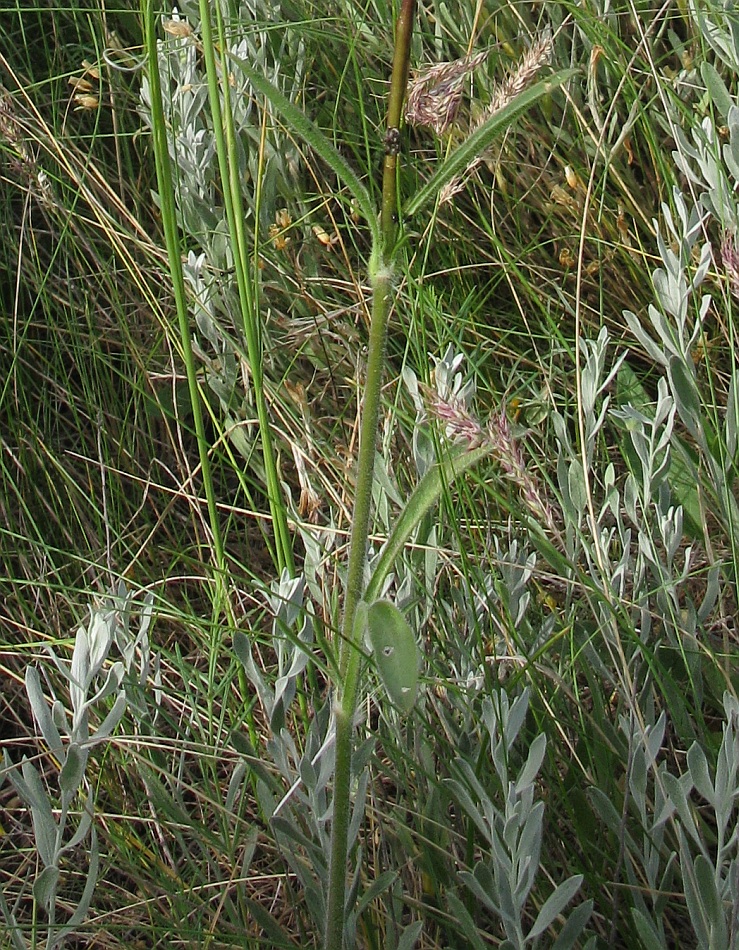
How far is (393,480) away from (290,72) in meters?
0.86

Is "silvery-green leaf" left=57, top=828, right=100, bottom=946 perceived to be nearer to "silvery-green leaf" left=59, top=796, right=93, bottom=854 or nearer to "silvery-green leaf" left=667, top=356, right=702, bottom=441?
"silvery-green leaf" left=59, top=796, right=93, bottom=854

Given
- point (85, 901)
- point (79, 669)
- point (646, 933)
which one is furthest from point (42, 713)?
point (646, 933)

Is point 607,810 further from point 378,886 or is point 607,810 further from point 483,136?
point 483,136

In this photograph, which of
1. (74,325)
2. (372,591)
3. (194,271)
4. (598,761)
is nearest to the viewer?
(372,591)

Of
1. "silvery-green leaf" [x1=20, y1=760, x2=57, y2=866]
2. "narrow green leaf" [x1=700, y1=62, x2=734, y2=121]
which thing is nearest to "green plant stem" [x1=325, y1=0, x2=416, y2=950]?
"silvery-green leaf" [x1=20, y1=760, x2=57, y2=866]

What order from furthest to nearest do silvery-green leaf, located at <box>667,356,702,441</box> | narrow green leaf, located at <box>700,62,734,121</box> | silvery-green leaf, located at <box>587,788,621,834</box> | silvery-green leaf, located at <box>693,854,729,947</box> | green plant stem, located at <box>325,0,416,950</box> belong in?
narrow green leaf, located at <box>700,62,734,121</box>, silvery-green leaf, located at <box>667,356,702,441</box>, silvery-green leaf, located at <box>587,788,621,834</box>, silvery-green leaf, located at <box>693,854,729,947</box>, green plant stem, located at <box>325,0,416,950</box>

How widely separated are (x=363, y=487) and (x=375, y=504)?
620 millimetres

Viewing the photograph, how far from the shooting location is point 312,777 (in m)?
0.96

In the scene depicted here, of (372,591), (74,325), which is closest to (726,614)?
(372,591)

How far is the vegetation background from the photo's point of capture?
3.26ft

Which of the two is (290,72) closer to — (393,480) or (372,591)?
(393,480)

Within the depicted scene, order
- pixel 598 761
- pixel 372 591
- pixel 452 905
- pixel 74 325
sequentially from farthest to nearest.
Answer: pixel 74 325, pixel 598 761, pixel 452 905, pixel 372 591

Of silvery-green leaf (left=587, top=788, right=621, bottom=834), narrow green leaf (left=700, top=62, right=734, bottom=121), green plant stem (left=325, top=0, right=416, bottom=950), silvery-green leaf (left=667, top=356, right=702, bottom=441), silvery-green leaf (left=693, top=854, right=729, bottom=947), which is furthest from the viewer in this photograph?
narrow green leaf (left=700, top=62, right=734, bottom=121)

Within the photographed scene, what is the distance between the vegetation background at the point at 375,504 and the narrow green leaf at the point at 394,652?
12 millimetres
